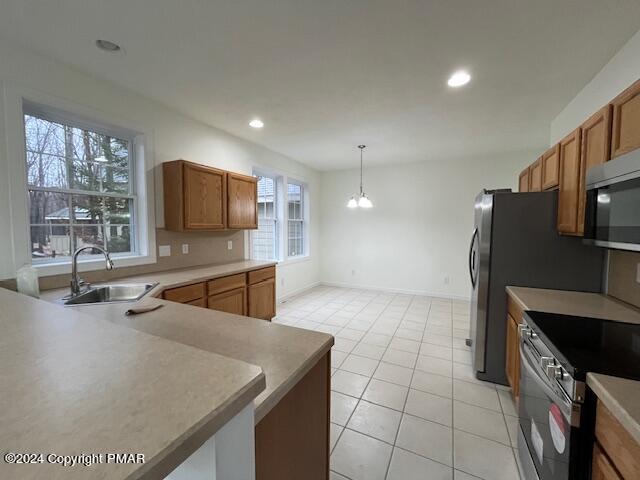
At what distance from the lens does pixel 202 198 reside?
3.07m

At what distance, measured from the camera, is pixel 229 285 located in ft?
9.80

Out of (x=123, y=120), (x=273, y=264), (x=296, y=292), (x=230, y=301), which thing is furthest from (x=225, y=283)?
(x=296, y=292)

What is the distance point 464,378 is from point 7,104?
4203 mm

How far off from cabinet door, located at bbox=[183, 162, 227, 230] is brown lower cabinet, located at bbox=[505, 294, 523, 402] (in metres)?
3.02

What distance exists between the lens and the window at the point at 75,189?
2.16m

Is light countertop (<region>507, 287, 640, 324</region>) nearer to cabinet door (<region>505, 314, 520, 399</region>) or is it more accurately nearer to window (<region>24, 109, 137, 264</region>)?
cabinet door (<region>505, 314, 520, 399</region>)

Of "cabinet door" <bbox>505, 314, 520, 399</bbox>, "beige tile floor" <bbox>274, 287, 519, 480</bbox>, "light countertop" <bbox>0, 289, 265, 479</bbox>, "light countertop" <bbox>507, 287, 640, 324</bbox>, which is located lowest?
"beige tile floor" <bbox>274, 287, 519, 480</bbox>

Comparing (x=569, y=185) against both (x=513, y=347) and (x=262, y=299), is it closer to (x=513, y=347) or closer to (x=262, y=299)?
(x=513, y=347)

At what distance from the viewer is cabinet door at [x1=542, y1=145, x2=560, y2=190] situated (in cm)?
221

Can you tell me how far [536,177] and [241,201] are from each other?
10.9 ft

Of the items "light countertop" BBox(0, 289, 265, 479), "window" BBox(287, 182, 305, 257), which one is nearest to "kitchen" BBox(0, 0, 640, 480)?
"light countertop" BBox(0, 289, 265, 479)

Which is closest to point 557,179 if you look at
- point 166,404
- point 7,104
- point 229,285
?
point 166,404

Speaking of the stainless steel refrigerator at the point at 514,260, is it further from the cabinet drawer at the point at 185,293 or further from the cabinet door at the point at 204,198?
the cabinet door at the point at 204,198

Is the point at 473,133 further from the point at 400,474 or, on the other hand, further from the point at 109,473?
the point at 109,473
